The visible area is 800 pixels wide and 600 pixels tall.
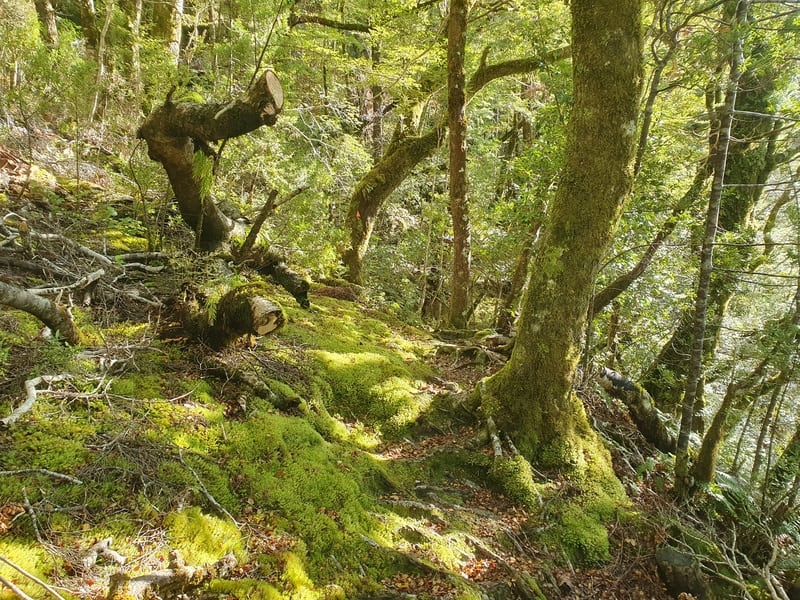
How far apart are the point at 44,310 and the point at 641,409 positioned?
22.9ft

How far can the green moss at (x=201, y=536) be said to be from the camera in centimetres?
227

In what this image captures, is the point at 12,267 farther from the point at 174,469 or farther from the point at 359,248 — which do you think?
the point at 359,248

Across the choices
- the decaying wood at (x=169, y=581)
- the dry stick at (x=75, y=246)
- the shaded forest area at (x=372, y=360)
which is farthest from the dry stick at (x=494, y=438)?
the dry stick at (x=75, y=246)

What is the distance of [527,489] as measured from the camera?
436cm

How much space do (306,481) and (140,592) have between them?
1425 mm

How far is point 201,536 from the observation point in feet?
7.82

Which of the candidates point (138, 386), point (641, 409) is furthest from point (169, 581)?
point (641, 409)

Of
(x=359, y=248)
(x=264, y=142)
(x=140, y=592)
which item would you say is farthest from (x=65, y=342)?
(x=359, y=248)

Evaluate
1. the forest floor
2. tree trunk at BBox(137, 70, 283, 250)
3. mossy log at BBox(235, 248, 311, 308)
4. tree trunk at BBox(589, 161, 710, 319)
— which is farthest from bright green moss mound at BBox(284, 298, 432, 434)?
tree trunk at BBox(589, 161, 710, 319)

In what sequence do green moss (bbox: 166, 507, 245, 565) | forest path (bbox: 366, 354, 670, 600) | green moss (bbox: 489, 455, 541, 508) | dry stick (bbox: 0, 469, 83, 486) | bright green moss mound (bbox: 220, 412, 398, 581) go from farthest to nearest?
green moss (bbox: 489, 455, 541, 508), forest path (bbox: 366, 354, 670, 600), bright green moss mound (bbox: 220, 412, 398, 581), green moss (bbox: 166, 507, 245, 565), dry stick (bbox: 0, 469, 83, 486)

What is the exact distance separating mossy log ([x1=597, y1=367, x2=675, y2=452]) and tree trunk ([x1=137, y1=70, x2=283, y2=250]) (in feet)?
19.5

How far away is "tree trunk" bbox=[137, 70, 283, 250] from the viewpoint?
12.8ft

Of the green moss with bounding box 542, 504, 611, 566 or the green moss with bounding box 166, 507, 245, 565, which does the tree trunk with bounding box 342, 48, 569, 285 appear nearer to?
the green moss with bounding box 542, 504, 611, 566

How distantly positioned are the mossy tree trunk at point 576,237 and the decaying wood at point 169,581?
3384 millimetres
